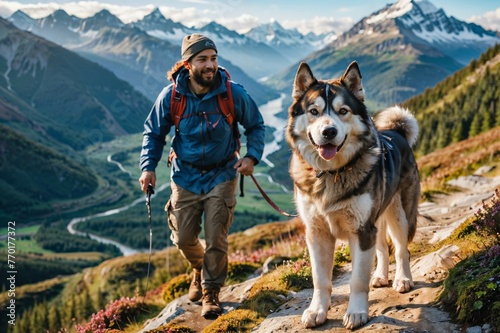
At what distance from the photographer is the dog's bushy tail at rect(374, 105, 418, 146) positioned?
7938 millimetres

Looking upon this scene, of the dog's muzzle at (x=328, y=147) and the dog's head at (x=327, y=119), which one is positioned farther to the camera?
the dog's head at (x=327, y=119)

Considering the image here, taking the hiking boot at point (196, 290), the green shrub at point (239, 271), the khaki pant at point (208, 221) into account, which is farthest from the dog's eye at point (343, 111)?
the green shrub at point (239, 271)

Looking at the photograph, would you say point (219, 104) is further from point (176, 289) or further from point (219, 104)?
point (176, 289)

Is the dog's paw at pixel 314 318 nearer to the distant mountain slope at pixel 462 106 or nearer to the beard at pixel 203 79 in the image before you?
the beard at pixel 203 79

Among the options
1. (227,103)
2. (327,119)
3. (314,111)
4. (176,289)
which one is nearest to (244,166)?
(227,103)

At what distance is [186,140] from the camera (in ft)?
26.0

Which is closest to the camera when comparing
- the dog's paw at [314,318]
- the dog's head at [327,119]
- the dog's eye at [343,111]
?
the dog's head at [327,119]

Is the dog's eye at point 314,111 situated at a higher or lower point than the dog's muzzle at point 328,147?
higher

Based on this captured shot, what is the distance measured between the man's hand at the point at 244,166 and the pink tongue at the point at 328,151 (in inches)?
92.5

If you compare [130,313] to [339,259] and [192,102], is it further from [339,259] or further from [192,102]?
[192,102]

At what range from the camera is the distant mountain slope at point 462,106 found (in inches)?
3319

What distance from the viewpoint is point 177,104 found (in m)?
7.78

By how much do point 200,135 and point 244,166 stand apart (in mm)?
927

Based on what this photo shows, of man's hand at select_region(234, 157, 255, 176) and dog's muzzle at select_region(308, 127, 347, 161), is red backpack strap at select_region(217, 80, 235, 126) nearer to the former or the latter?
man's hand at select_region(234, 157, 255, 176)
